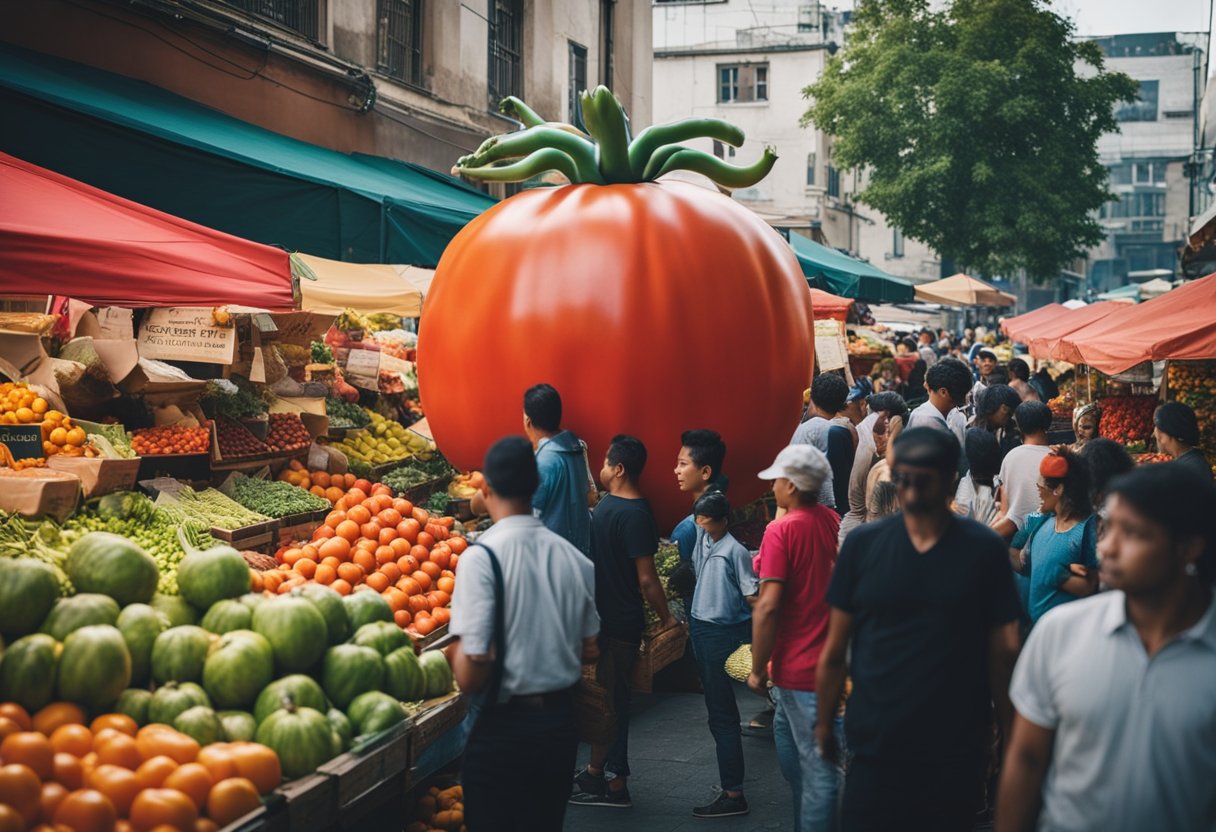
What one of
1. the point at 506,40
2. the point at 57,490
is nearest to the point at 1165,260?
the point at 506,40

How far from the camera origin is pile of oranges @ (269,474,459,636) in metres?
6.32

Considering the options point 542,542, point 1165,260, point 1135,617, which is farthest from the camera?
point 1165,260

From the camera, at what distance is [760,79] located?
46188 mm

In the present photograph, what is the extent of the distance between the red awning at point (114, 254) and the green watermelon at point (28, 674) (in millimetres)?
1598

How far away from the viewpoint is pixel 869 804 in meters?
3.70

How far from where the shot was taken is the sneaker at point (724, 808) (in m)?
5.93

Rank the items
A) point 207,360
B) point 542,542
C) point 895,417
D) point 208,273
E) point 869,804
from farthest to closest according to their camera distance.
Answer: point 895,417 → point 207,360 → point 208,273 → point 542,542 → point 869,804

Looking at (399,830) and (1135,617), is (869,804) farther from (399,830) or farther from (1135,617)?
(399,830)

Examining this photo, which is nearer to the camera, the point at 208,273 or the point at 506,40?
the point at 208,273

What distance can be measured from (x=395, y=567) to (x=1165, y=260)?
273 feet

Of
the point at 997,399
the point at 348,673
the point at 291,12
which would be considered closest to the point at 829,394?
the point at 997,399

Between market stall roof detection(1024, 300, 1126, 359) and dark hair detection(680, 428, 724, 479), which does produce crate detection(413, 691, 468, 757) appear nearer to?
dark hair detection(680, 428, 724, 479)

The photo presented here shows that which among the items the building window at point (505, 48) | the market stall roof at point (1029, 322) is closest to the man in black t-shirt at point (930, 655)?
the market stall roof at point (1029, 322)

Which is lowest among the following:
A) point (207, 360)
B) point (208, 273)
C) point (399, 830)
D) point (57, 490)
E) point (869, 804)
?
point (399, 830)
